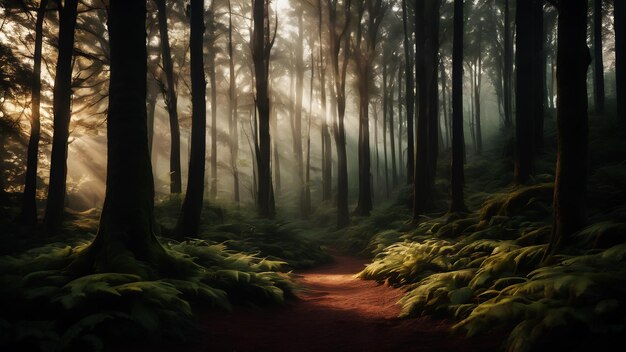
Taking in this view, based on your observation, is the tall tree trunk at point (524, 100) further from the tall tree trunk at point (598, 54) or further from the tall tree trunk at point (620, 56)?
the tall tree trunk at point (598, 54)

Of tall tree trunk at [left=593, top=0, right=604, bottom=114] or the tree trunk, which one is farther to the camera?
the tree trunk

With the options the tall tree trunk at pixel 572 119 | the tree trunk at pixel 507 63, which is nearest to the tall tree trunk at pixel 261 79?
the tall tree trunk at pixel 572 119

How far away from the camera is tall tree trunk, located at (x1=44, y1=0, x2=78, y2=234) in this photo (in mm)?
12102

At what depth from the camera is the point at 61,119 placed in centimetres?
1256

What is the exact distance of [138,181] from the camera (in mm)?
6285

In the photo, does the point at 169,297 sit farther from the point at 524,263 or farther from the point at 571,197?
the point at 571,197

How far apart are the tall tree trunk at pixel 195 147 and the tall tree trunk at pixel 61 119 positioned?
13.2 ft

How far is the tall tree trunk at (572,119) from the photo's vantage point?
539 centimetres

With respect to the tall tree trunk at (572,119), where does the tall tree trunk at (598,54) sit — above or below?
above

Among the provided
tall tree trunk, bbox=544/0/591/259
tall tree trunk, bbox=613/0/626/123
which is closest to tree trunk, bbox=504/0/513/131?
tall tree trunk, bbox=613/0/626/123

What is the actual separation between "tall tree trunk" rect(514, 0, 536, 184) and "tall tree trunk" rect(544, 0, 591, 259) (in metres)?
7.55

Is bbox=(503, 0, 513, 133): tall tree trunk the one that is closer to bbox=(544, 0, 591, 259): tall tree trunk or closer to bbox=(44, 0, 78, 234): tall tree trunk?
bbox=(544, 0, 591, 259): tall tree trunk

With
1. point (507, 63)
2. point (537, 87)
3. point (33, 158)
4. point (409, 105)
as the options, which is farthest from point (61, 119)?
point (507, 63)

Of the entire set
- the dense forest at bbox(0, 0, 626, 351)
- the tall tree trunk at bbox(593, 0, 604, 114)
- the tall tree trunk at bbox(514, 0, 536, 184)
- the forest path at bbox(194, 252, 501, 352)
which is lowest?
the forest path at bbox(194, 252, 501, 352)
